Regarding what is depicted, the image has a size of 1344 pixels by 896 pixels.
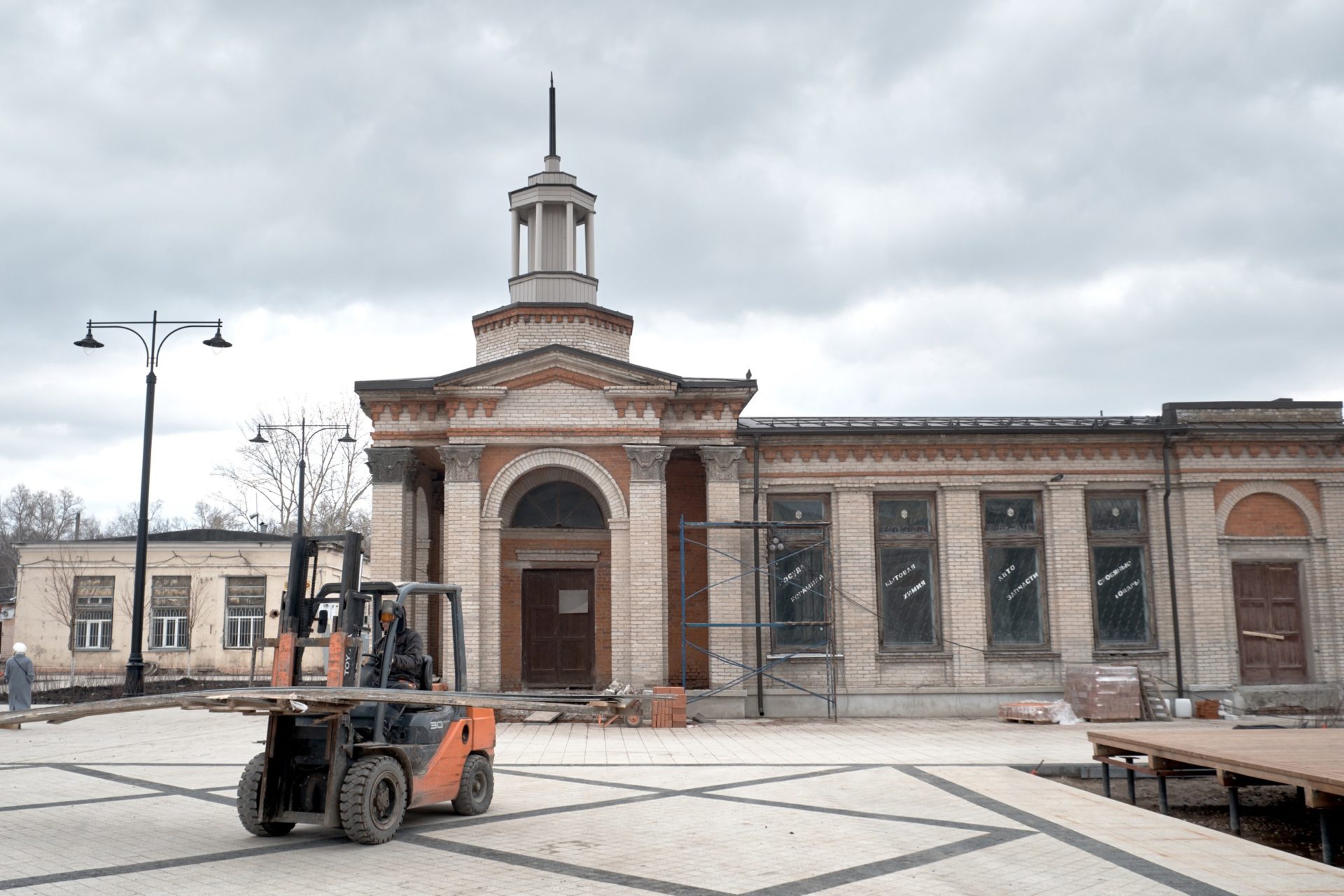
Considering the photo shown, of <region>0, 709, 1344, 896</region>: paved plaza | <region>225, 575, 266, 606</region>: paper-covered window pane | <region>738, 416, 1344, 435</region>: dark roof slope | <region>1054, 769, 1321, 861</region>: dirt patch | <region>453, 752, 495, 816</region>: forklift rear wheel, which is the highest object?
<region>738, 416, 1344, 435</region>: dark roof slope

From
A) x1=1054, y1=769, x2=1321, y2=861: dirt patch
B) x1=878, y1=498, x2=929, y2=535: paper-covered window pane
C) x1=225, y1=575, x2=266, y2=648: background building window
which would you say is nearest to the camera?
x1=1054, y1=769, x2=1321, y2=861: dirt patch

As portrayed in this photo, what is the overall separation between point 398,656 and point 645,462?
1029cm

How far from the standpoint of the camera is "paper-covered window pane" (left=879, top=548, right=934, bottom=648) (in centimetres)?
2172

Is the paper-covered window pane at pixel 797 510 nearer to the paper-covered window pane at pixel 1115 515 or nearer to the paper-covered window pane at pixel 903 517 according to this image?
the paper-covered window pane at pixel 903 517

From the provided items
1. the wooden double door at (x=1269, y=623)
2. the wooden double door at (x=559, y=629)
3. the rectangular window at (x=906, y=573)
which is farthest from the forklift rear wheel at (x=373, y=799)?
the wooden double door at (x=1269, y=623)

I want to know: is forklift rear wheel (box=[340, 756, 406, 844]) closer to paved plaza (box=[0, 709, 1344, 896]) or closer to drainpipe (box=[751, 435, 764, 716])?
paved plaza (box=[0, 709, 1344, 896])

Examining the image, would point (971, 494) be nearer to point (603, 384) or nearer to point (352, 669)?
point (603, 384)

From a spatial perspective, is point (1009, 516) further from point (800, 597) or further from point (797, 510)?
point (800, 597)

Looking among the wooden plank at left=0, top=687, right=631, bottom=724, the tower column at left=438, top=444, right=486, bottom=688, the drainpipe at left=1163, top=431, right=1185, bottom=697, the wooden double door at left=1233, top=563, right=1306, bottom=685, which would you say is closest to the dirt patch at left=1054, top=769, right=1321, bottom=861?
the drainpipe at left=1163, top=431, right=1185, bottom=697

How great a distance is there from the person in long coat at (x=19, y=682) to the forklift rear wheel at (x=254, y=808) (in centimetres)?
1330

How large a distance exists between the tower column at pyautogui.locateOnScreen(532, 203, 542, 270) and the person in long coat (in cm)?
1256

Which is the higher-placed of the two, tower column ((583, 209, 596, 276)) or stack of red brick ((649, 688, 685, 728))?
tower column ((583, 209, 596, 276))

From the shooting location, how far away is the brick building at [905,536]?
2047cm

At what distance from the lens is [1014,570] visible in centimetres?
2200
